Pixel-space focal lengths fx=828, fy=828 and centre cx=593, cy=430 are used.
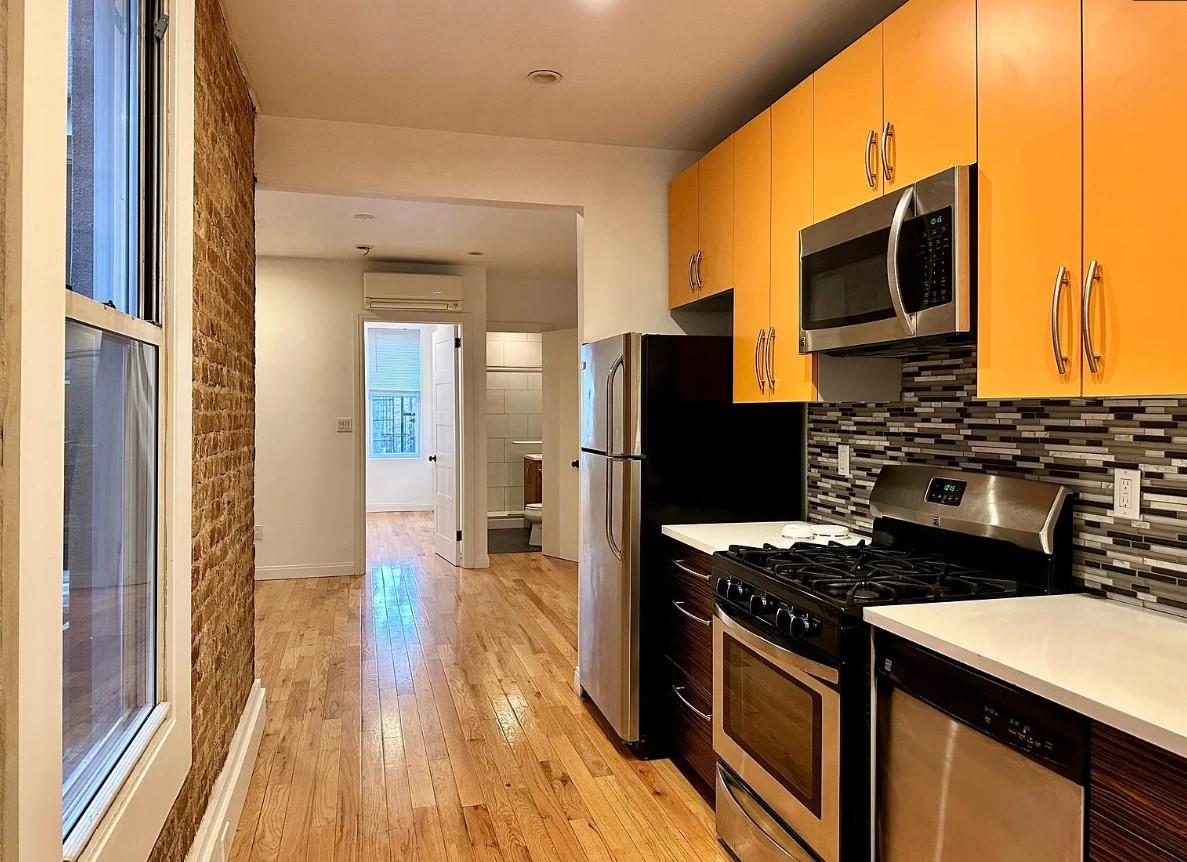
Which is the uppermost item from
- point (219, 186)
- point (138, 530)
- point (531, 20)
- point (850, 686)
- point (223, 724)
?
point (531, 20)

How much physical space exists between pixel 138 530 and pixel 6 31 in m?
1.04

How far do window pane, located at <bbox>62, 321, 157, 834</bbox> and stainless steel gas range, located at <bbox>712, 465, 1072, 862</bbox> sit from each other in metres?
1.44

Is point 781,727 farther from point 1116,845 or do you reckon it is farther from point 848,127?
point 848,127

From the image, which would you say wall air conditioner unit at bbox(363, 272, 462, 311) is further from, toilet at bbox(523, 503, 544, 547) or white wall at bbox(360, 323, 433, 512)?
white wall at bbox(360, 323, 433, 512)

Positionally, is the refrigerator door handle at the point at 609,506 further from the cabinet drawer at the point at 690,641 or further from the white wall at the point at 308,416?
the white wall at the point at 308,416

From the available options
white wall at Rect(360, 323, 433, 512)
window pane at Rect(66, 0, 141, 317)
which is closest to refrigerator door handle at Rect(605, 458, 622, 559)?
window pane at Rect(66, 0, 141, 317)

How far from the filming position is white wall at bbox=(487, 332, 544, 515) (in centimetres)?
919

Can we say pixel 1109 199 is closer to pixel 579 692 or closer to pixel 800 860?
pixel 800 860

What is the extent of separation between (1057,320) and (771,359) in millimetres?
1180

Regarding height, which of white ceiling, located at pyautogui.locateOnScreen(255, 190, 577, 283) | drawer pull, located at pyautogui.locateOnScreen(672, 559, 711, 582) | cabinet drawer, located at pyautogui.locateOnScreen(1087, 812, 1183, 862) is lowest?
cabinet drawer, located at pyautogui.locateOnScreen(1087, 812, 1183, 862)

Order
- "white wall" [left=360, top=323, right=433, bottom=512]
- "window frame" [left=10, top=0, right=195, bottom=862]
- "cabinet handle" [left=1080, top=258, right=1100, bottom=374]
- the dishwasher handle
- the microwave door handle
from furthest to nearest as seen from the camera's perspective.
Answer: "white wall" [left=360, top=323, right=433, bottom=512] → the microwave door handle → "cabinet handle" [left=1080, top=258, right=1100, bottom=374] → the dishwasher handle → "window frame" [left=10, top=0, right=195, bottom=862]

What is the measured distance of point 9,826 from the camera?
0.97 m

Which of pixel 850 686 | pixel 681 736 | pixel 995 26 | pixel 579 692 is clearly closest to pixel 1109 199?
pixel 995 26

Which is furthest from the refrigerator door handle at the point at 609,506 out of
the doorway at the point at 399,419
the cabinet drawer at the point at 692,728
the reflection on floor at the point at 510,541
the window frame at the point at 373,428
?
the window frame at the point at 373,428
